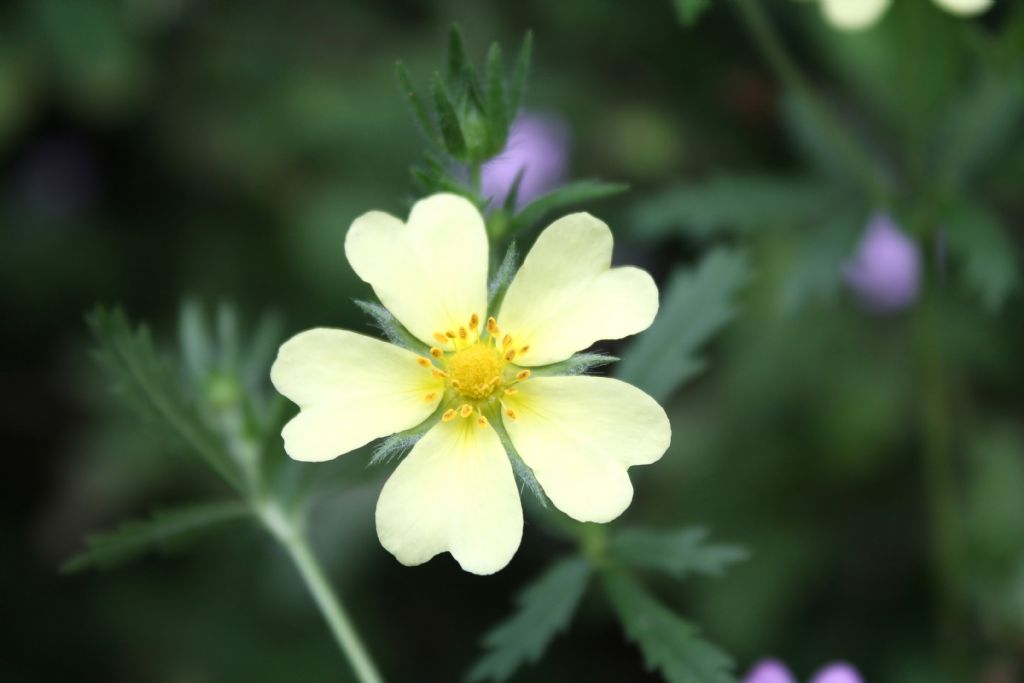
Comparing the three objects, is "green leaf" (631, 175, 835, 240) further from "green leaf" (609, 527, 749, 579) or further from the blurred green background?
"green leaf" (609, 527, 749, 579)

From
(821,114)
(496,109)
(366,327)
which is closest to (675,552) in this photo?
(496,109)

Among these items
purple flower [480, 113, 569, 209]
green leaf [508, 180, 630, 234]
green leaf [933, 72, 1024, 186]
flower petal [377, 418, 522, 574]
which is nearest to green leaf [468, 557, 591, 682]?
flower petal [377, 418, 522, 574]

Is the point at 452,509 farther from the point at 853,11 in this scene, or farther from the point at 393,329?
the point at 853,11

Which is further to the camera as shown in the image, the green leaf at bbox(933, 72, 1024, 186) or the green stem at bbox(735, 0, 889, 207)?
the green leaf at bbox(933, 72, 1024, 186)

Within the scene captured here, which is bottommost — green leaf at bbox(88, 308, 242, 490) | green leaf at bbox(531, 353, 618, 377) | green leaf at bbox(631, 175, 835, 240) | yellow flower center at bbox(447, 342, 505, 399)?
green leaf at bbox(531, 353, 618, 377)

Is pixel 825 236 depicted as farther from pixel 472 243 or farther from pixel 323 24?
pixel 323 24

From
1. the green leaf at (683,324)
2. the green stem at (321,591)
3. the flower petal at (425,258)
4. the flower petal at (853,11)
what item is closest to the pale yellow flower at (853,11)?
the flower petal at (853,11)

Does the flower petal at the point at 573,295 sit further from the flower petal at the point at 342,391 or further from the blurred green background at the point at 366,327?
the blurred green background at the point at 366,327
